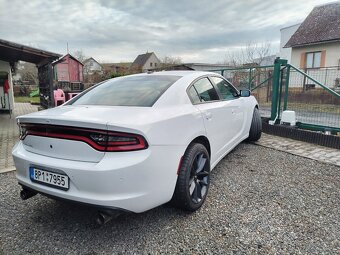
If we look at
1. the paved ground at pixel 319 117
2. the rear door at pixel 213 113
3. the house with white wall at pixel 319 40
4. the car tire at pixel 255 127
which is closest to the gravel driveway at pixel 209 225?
the rear door at pixel 213 113

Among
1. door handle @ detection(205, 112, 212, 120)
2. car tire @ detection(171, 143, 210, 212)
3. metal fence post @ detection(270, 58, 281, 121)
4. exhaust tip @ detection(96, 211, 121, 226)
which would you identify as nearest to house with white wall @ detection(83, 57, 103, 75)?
metal fence post @ detection(270, 58, 281, 121)

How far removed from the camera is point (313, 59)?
1784 cm

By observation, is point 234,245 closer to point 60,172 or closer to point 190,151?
point 190,151

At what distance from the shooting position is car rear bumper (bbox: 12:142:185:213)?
1.83 meters

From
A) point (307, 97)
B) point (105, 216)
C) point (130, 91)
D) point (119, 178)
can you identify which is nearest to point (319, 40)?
point (307, 97)

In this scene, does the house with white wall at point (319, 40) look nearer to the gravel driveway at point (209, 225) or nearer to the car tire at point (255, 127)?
the car tire at point (255, 127)

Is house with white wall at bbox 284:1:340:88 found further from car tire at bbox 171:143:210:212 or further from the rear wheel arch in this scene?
car tire at bbox 171:143:210:212

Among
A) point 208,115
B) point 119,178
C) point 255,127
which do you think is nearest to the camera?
point 119,178

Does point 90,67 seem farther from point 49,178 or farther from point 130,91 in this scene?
point 49,178

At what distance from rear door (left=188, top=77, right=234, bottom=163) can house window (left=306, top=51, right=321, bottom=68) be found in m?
17.5

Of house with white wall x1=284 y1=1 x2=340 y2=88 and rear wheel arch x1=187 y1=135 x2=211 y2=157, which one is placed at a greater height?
house with white wall x1=284 y1=1 x2=340 y2=88

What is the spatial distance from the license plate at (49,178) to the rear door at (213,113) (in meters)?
1.54

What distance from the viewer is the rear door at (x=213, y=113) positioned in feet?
9.36

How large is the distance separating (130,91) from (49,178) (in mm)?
1233
